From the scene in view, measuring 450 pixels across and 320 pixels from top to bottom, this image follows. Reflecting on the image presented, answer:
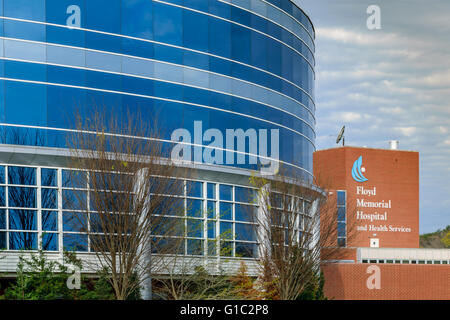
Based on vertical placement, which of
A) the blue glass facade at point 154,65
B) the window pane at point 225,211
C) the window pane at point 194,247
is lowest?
the window pane at point 194,247

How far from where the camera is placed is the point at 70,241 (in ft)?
91.8

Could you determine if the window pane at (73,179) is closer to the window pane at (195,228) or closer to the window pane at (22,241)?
the window pane at (22,241)

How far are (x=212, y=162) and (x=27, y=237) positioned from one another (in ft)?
31.3

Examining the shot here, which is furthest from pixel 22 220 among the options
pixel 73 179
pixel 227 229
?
pixel 227 229

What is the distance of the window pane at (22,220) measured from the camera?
2733 centimetres

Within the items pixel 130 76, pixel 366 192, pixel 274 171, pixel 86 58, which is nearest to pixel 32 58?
pixel 86 58

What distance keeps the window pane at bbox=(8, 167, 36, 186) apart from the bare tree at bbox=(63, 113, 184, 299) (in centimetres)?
166

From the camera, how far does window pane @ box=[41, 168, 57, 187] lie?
1112 inches

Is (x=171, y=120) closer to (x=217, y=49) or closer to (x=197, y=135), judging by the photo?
(x=197, y=135)

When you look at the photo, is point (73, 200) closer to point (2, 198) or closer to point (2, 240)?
point (2, 198)

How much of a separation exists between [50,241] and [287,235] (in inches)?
426

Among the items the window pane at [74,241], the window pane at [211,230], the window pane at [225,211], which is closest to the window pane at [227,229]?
the window pane at [225,211]

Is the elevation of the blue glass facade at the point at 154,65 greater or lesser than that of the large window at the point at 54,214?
greater

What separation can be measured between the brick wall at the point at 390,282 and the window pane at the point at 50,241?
81.5ft
